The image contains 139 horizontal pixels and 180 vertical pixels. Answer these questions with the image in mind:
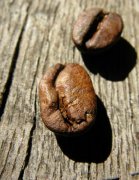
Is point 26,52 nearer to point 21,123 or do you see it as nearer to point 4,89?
point 4,89

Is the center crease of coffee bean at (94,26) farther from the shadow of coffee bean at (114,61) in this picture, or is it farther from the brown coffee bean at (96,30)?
the shadow of coffee bean at (114,61)

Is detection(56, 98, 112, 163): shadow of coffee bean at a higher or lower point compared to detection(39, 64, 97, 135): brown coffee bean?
lower

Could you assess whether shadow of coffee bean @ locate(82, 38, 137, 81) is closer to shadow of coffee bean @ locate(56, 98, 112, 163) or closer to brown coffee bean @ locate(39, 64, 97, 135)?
brown coffee bean @ locate(39, 64, 97, 135)

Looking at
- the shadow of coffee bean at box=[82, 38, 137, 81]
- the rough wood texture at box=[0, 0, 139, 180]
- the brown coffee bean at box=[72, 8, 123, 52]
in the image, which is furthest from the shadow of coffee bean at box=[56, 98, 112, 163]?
the brown coffee bean at box=[72, 8, 123, 52]

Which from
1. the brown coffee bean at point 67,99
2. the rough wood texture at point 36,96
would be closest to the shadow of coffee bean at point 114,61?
the rough wood texture at point 36,96

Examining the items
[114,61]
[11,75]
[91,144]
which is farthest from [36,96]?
[114,61]

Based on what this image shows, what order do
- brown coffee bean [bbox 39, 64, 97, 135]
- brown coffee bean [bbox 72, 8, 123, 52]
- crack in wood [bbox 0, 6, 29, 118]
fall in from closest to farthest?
brown coffee bean [bbox 39, 64, 97, 135], crack in wood [bbox 0, 6, 29, 118], brown coffee bean [bbox 72, 8, 123, 52]
